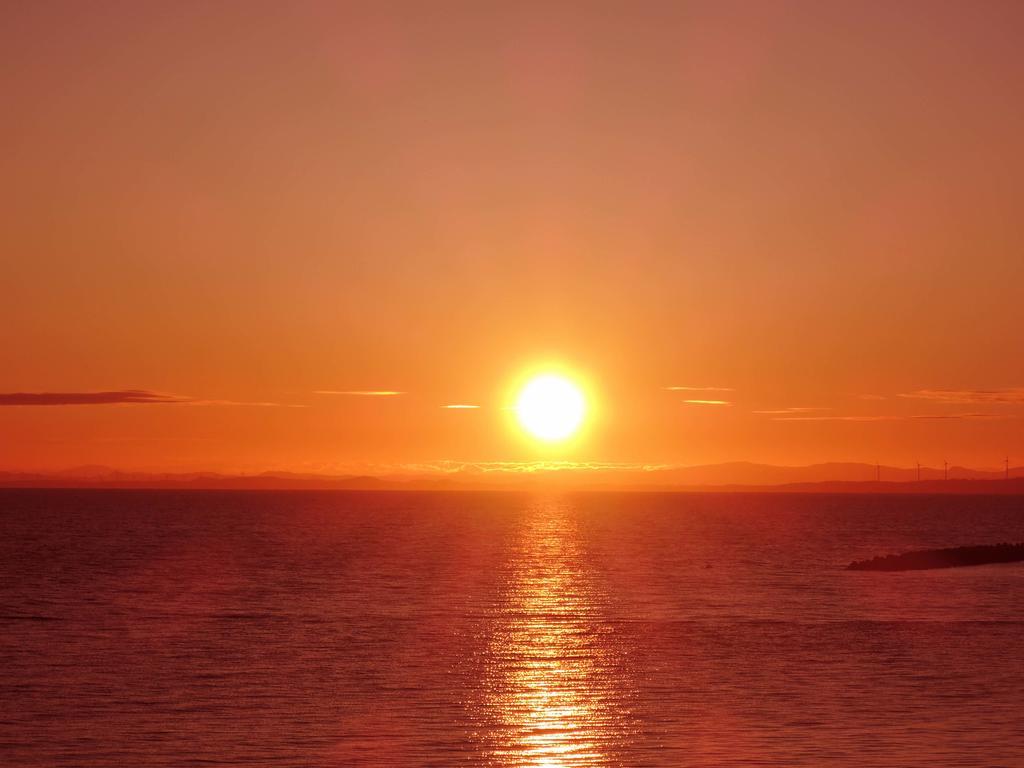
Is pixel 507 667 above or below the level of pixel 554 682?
above

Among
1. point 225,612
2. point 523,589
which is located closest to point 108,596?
point 225,612

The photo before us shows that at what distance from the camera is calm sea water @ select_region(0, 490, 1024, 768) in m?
36.5

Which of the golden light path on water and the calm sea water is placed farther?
the calm sea water

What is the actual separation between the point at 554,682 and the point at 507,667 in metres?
3.74

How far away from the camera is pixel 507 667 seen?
51375 mm

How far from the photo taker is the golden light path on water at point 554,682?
119ft

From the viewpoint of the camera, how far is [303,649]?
56.9 meters

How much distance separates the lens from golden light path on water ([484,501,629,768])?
119 feet

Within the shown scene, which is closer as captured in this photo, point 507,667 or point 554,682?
point 554,682

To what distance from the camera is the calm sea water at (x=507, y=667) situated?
1438 inches

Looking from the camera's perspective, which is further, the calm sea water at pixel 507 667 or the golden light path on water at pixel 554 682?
the calm sea water at pixel 507 667

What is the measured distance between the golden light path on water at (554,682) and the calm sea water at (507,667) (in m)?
0.16

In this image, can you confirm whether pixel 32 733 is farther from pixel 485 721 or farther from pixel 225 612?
pixel 225 612

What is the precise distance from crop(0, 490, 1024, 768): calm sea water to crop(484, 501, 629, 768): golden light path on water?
0.16 m
